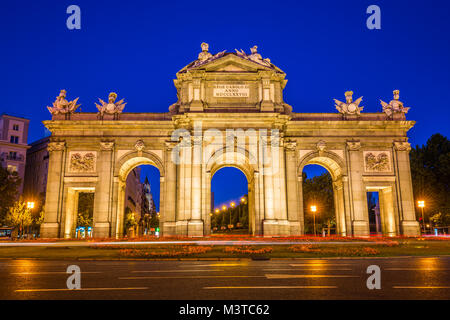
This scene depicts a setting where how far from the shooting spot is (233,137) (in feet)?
137

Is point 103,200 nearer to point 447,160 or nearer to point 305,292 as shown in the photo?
point 305,292

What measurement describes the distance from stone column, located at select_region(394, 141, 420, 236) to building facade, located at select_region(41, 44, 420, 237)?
125mm


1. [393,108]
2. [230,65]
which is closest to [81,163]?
[230,65]

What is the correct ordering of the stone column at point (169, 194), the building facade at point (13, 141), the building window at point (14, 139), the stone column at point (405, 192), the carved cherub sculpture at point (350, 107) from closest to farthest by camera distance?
the stone column at point (169, 194), the stone column at point (405, 192), the carved cherub sculpture at point (350, 107), the building facade at point (13, 141), the building window at point (14, 139)

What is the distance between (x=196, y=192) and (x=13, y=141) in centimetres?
6861

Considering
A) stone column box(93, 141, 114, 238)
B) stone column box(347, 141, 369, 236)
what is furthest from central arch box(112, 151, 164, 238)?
stone column box(347, 141, 369, 236)

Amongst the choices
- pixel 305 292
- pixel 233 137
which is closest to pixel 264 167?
pixel 233 137

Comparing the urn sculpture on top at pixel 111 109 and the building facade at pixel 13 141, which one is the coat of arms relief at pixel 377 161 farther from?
the building facade at pixel 13 141

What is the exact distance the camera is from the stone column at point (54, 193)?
136 ft

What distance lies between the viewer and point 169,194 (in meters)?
41.9

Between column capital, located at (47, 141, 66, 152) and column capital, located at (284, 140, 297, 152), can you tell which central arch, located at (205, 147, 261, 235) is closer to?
column capital, located at (284, 140, 297, 152)

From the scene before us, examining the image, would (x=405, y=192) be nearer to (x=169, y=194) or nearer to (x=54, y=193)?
(x=169, y=194)

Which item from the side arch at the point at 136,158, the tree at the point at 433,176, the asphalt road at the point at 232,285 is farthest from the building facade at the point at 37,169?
the asphalt road at the point at 232,285

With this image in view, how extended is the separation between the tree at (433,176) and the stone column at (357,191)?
75.9 ft
